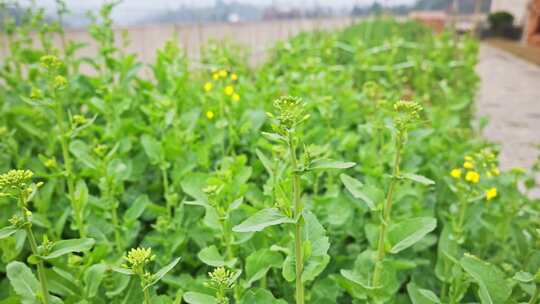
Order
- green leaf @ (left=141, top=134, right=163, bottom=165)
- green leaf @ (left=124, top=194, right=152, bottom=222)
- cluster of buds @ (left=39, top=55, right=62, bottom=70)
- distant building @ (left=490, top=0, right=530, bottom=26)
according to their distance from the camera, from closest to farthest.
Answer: cluster of buds @ (left=39, top=55, right=62, bottom=70) < green leaf @ (left=124, top=194, right=152, bottom=222) < green leaf @ (left=141, top=134, right=163, bottom=165) < distant building @ (left=490, top=0, right=530, bottom=26)

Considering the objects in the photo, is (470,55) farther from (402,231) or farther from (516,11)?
(516,11)

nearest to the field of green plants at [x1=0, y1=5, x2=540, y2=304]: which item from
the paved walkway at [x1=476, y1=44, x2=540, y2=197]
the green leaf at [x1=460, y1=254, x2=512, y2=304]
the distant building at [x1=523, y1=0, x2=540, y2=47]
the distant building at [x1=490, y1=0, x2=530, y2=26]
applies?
the green leaf at [x1=460, y1=254, x2=512, y2=304]

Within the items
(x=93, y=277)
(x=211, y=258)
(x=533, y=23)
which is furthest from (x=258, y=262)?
(x=533, y=23)

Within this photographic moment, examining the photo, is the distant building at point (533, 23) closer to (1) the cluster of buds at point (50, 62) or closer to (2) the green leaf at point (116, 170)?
(2) the green leaf at point (116, 170)

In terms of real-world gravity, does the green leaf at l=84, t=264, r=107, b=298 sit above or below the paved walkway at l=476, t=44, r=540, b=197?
above

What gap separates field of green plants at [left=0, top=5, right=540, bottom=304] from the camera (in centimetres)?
84

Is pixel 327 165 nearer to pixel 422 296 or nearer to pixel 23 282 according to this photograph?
pixel 422 296

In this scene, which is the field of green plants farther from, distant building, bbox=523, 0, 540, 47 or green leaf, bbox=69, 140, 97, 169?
distant building, bbox=523, 0, 540, 47

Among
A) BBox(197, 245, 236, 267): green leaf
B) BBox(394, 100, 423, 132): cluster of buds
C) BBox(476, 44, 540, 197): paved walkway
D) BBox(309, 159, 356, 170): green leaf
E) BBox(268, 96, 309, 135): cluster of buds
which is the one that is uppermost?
BBox(268, 96, 309, 135): cluster of buds

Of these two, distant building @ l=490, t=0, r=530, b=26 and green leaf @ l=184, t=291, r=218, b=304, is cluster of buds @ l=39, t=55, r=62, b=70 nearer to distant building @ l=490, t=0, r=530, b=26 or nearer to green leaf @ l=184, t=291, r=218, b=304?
green leaf @ l=184, t=291, r=218, b=304

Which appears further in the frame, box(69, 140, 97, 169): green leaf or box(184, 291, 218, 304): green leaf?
box(69, 140, 97, 169): green leaf

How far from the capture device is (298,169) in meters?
0.73

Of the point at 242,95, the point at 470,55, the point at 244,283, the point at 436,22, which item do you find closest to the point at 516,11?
the point at 436,22

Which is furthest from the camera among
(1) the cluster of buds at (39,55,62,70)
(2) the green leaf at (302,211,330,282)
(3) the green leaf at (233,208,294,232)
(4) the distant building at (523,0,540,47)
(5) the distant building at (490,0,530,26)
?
(5) the distant building at (490,0,530,26)
